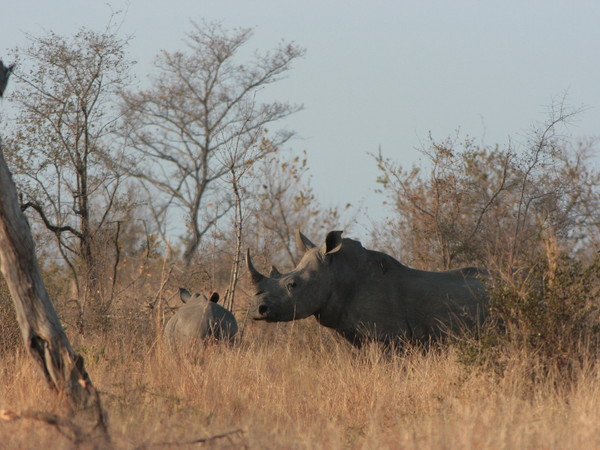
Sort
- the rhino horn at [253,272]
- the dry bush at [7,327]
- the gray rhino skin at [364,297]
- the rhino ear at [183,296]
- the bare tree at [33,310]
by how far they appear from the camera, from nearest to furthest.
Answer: the bare tree at [33,310]
the gray rhino skin at [364,297]
the rhino horn at [253,272]
the dry bush at [7,327]
the rhino ear at [183,296]

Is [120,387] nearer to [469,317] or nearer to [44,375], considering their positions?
[44,375]

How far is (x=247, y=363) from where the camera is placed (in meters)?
8.17

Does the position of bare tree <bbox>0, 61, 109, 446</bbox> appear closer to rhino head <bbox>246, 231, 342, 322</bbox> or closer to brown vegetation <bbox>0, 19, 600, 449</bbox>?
brown vegetation <bbox>0, 19, 600, 449</bbox>

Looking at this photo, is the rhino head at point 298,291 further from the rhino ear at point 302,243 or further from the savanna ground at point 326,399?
the rhino ear at point 302,243

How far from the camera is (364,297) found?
909cm

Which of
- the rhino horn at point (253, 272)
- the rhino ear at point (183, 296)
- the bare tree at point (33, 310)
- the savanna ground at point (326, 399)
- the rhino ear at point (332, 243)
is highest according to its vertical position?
the rhino ear at point (332, 243)

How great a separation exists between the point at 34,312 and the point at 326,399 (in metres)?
2.32

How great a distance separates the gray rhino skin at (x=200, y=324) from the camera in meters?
9.43

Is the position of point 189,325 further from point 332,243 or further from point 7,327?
point 7,327

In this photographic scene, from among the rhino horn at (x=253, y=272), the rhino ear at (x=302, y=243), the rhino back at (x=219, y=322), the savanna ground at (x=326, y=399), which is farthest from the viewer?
the rhino ear at (x=302, y=243)

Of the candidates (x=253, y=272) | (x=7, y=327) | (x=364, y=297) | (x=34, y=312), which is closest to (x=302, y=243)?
(x=253, y=272)

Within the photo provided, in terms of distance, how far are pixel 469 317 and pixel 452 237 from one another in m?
3.87

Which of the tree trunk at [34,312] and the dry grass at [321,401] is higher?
the tree trunk at [34,312]

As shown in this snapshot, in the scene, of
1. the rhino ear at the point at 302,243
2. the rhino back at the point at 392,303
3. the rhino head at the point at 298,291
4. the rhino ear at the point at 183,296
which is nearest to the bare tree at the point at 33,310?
the rhino head at the point at 298,291
